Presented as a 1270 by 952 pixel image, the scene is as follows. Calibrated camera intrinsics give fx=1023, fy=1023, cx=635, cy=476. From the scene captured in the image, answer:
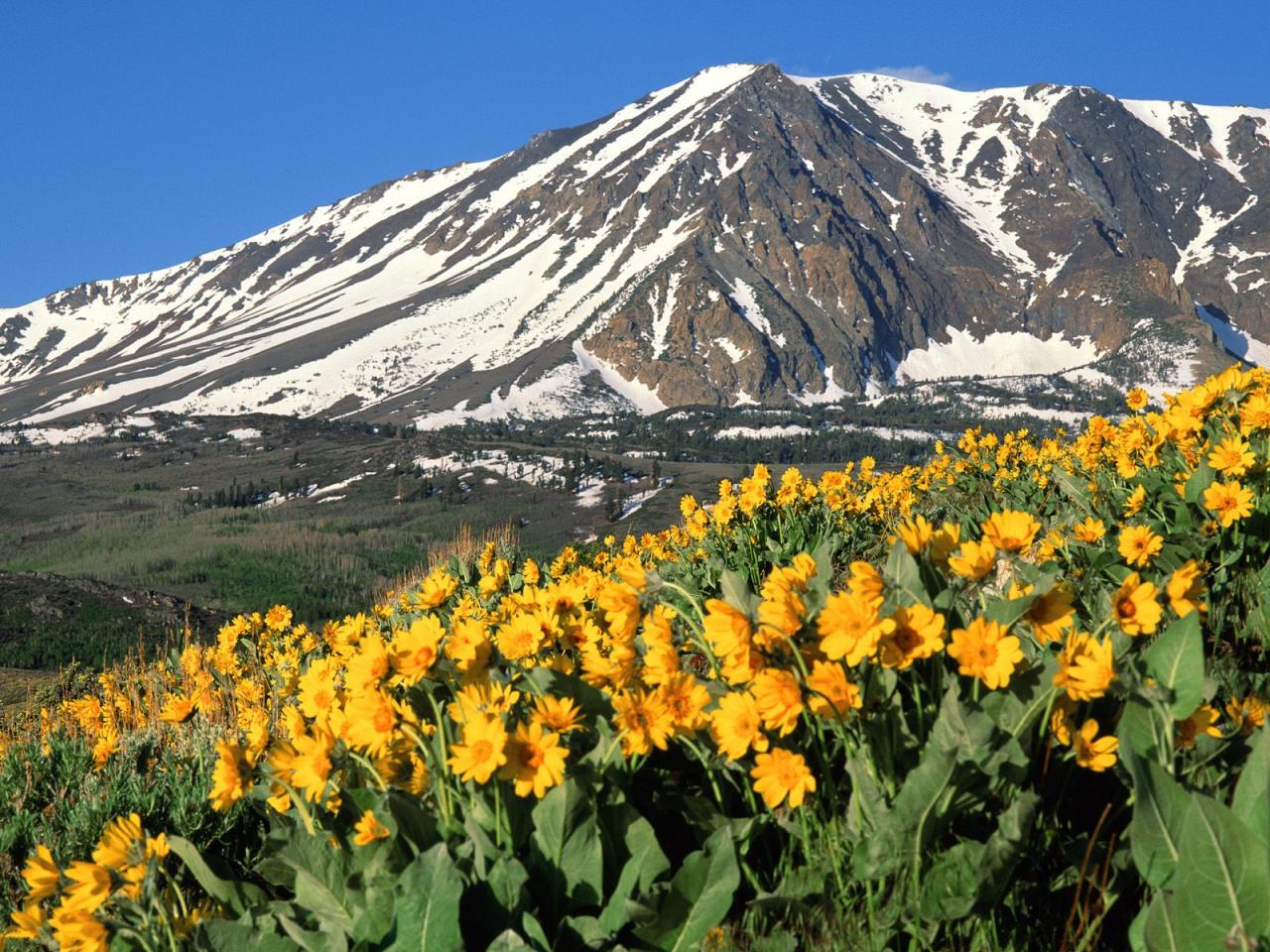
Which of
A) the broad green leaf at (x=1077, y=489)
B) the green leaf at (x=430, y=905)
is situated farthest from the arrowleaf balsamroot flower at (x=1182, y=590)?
the broad green leaf at (x=1077, y=489)

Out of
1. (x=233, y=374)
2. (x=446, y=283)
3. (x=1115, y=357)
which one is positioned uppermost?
(x=446, y=283)

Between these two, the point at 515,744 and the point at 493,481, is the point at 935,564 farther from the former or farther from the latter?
the point at 493,481

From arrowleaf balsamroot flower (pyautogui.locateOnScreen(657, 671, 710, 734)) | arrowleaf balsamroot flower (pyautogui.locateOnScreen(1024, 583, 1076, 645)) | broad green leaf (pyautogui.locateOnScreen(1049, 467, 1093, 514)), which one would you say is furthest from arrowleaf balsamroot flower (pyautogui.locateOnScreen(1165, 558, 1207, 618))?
broad green leaf (pyautogui.locateOnScreen(1049, 467, 1093, 514))

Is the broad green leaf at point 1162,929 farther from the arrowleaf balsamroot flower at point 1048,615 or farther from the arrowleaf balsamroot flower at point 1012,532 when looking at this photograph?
the arrowleaf balsamroot flower at point 1012,532

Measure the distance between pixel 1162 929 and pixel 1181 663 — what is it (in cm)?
48

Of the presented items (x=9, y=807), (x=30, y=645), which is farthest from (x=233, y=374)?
(x=9, y=807)

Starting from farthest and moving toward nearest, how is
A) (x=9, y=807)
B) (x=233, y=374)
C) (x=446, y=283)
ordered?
(x=446, y=283) < (x=233, y=374) < (x=9, y=807)

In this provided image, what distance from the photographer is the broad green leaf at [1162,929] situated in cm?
Answer: 151

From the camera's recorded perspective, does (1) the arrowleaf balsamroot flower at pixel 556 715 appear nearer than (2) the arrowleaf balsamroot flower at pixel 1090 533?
Yes

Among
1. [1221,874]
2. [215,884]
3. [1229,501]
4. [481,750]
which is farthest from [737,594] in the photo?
[1229,501]

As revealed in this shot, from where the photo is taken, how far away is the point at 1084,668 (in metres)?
1.64

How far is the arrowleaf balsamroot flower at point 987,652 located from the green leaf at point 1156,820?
8.1 inches

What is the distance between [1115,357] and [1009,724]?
189122 millimetres

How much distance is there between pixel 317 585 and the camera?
34156 millimetres
